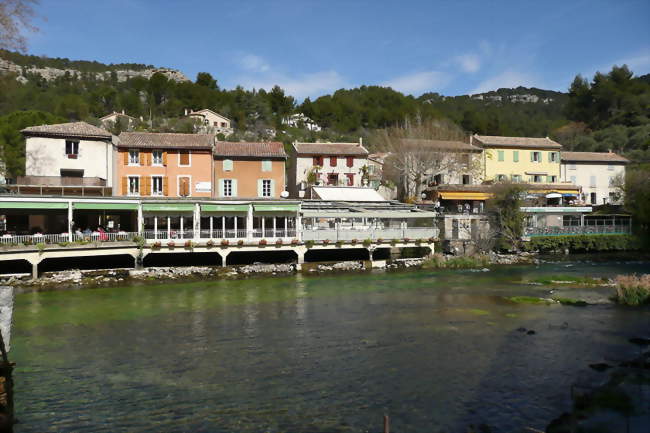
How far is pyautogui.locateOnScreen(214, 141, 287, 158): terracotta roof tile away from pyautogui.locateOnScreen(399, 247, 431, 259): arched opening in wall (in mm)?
12752

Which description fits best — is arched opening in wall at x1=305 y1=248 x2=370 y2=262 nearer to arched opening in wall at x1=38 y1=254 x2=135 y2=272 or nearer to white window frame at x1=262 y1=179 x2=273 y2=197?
white window frame at x1=262 y1=179 x2=273 y2=197

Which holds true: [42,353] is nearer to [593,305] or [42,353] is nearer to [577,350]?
[577,350]

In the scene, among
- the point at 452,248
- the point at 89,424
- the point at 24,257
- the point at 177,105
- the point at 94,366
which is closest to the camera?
the point at 89,424

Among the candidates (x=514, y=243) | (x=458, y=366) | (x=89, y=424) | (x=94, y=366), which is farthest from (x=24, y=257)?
(x=514, y=243)

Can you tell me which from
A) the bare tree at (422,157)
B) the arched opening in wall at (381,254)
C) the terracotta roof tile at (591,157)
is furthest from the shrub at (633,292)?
the terracotta roof tile at (591,157)

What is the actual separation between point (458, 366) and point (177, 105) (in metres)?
89.4

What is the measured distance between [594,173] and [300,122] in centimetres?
4932

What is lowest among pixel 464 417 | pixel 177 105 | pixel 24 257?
pixel 464 417

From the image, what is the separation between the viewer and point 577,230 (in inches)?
1597

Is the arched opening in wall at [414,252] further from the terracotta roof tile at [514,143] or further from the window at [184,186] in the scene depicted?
the terracotta roof tile at [514,143]

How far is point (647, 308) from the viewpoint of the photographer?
65.0 ft

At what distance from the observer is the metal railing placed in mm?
39594

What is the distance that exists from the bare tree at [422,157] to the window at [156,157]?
21.1m

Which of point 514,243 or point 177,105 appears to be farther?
point 177,105
